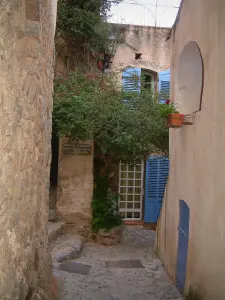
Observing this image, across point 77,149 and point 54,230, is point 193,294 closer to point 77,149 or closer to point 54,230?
point 54,230

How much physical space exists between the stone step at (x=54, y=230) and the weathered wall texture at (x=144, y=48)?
203 inches

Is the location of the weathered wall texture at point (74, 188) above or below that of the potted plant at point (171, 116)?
below

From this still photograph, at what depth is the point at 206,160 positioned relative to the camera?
435 centimetres

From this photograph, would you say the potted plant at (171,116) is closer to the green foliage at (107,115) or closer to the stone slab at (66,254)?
the green foliage at (107,115)

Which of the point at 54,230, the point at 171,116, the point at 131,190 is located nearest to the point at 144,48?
the point at 131,190

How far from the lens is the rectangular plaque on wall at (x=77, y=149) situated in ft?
27.0

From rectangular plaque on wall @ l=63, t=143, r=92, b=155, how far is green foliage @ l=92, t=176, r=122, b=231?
3.24 ft

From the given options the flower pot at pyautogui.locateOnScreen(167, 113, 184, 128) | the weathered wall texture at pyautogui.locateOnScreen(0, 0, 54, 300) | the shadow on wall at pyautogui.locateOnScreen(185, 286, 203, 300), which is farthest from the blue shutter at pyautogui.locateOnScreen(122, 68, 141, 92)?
the shadow on wall at pyautogui.locateOnScreen(185, 286, 203, 300)

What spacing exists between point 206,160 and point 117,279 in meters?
2.99

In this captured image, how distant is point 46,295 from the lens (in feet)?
11.6

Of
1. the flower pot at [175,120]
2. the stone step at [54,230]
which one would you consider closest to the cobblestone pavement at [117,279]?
the stone step at [54,230]

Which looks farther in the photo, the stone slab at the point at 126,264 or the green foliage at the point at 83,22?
the green foliage at the point at 83,22

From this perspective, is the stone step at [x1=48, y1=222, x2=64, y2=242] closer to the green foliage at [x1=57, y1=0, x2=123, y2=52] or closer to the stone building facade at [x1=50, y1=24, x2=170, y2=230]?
the stone building facade at [x1=50, y1=24, x2=170, y2=230]

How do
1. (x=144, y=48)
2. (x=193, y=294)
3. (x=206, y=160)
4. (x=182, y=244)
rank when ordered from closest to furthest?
(x=206, y=160) < (x=193, y=294) < (x=182, y=244) < (x=144, y=48)
